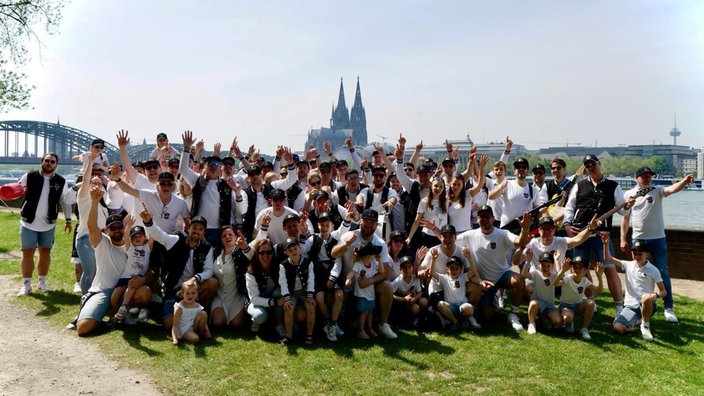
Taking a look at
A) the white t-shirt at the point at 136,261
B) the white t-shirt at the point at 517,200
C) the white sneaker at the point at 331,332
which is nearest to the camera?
the white sneaker at the point at 331,332

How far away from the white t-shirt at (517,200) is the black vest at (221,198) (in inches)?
166

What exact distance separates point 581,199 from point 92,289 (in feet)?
21.9

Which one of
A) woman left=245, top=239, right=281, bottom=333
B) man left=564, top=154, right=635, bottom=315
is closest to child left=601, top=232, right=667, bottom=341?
man left=564, top=154, right=635, bottom=315

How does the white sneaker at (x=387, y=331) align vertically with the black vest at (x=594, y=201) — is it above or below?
below

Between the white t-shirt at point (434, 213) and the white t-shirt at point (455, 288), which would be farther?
the white t-shirt at point (434, 213)

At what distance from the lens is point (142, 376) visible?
4.87 meters

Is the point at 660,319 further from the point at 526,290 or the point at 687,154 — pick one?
the point at 687,154

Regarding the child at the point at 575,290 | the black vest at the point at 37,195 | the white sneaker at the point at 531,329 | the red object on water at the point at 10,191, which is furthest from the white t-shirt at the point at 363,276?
the red object on water at the point at 10,191

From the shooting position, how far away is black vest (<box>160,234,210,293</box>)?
6293 mm

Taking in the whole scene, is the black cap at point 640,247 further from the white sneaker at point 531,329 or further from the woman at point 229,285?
the woman at point 229,285

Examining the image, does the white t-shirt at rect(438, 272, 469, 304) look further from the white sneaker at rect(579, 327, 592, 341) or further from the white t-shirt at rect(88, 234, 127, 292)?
the white t-shirt at rect(88, 234, 127, 292)

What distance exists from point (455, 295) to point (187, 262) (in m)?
3.39

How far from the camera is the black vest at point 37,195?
25.1ft

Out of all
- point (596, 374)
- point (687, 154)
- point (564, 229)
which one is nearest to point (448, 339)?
point (596, 374)
